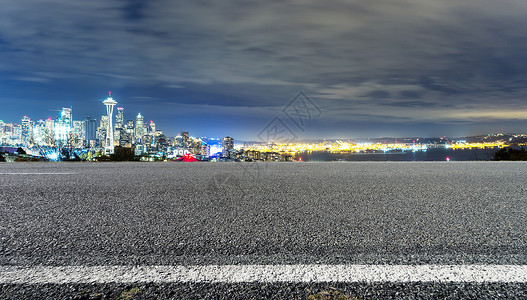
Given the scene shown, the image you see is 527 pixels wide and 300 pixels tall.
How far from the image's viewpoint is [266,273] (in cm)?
197

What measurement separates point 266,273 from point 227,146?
1272cm

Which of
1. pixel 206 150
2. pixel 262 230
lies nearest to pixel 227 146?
pixel 206 150

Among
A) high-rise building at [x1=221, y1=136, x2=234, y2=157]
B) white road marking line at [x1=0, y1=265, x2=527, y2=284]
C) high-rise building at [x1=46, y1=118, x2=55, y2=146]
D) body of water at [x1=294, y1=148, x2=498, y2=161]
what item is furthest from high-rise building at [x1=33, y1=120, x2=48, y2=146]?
white road marking line at [x1=0, y1=265, x2=527, y2=284]

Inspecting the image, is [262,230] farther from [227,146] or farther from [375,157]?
[375,157]

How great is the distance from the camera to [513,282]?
1836 mm

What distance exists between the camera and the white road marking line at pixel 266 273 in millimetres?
1875

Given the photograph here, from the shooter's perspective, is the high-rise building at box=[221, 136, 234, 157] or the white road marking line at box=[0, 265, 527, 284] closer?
the white road marking line at box=[0, 265, 527, 284]

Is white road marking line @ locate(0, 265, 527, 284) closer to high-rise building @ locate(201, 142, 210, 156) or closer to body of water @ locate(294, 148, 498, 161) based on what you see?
body of water @ locate(294, 148, 498, 161)

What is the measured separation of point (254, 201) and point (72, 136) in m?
16.3

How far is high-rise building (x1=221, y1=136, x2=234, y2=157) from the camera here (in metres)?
13.5

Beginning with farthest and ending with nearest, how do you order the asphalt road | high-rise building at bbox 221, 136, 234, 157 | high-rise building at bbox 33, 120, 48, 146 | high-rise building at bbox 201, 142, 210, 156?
high-rise building at bbox 33, 120, 48, 146 → high-rise building at bbox 201, 142, 210, 156 → high-rise building at bbox 221, 136, 234, 157 → the asphalt road

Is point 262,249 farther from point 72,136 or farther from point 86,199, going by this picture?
point 72,136

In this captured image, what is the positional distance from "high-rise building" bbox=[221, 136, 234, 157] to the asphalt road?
7925 mm

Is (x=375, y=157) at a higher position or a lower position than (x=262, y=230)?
higher
